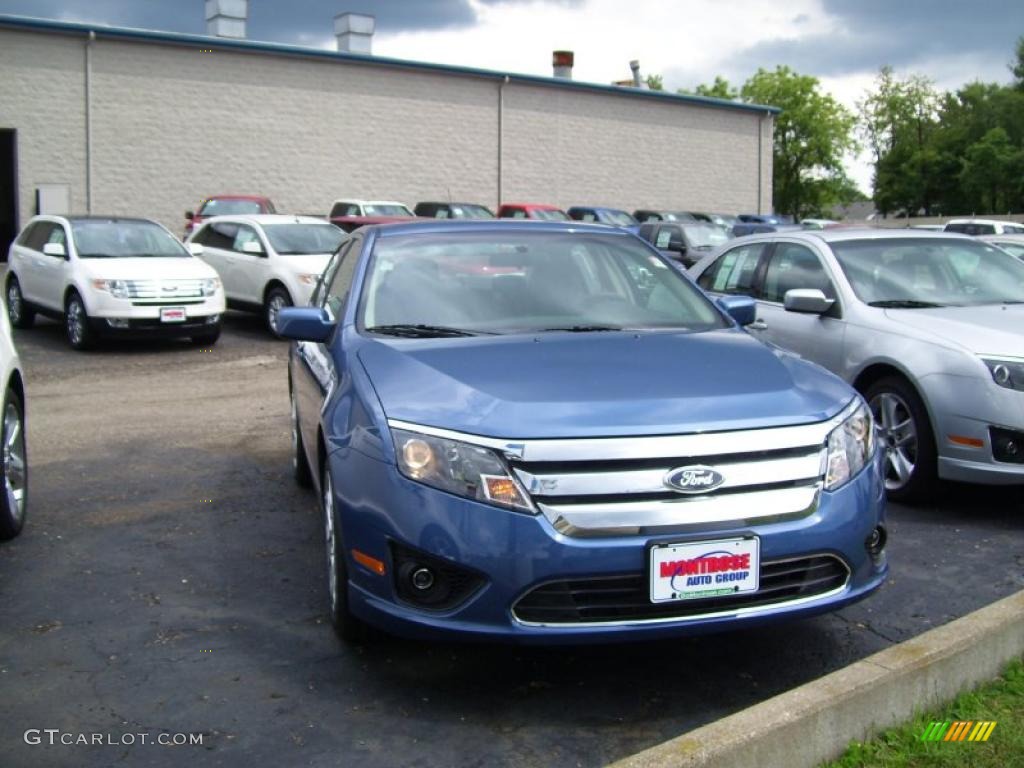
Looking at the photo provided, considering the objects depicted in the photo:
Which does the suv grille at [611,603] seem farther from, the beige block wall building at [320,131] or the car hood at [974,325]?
the beige block wall building at [320,131]

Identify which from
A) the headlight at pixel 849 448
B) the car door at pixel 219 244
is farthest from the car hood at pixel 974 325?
the car door at pixel 219 244

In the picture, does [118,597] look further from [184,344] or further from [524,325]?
[184,344]

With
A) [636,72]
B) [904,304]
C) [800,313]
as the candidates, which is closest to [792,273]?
[800,313]

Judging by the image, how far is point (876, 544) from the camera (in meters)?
4.11

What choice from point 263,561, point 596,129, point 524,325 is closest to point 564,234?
point 524,325

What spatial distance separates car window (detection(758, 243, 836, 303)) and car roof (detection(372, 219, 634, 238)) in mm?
2232

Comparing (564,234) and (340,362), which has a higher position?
(564,234)

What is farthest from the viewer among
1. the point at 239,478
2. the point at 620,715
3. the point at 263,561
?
the point at 239,478

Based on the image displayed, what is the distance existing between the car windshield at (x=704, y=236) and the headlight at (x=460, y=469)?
63.6 ft

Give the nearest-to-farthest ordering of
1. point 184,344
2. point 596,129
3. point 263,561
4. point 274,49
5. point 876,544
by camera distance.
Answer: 1. point 876,544
2. point 263,561
3. point 184,344
4. point 274,49
5. point 596,129

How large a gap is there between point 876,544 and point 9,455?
414 cm

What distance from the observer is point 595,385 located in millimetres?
4059

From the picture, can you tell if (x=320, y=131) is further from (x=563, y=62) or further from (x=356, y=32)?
(x=563, y=62)

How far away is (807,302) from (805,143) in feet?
245
